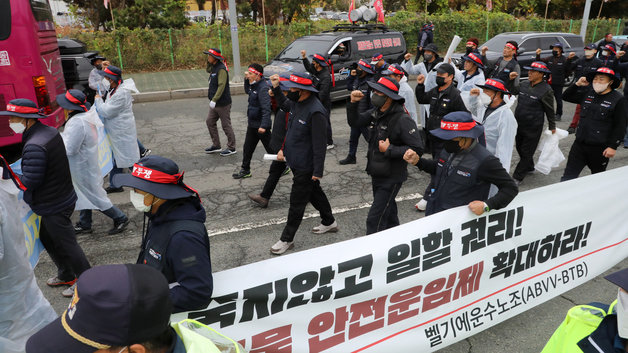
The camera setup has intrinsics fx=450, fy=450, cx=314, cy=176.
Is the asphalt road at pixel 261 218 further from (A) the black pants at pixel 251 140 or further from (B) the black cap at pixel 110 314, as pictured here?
(B) the black cap at pixel 110 314

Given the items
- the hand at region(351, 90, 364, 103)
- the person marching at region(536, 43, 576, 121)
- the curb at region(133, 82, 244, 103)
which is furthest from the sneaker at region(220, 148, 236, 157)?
the person marching at region(536, 43, 576, 121)

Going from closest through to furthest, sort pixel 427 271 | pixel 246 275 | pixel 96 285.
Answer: pixel 96 285, pixel 246 275, pixel 427 271

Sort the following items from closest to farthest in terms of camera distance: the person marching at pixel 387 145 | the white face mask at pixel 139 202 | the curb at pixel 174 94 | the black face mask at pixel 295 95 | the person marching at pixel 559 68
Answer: the white face mask at pixel 139 202
the person marching at pixel 387 145
the black face mask at pixel 295 95
the person marching at pixel 559 68
the curb at pixel 174 94

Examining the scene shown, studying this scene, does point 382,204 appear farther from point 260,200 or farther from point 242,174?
point 242,174

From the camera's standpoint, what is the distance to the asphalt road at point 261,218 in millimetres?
3787

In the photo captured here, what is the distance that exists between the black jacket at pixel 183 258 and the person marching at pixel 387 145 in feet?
7.67

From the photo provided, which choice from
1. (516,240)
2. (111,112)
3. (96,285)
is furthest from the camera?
(111,112)

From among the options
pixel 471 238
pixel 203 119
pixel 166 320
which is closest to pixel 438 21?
pixel 203 119

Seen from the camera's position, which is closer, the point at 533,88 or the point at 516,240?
the point at 516,240

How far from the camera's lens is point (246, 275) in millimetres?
2818

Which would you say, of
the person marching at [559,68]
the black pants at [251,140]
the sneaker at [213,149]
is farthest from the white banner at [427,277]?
the person marching at [559,68]

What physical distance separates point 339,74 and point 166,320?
1063 centimetres

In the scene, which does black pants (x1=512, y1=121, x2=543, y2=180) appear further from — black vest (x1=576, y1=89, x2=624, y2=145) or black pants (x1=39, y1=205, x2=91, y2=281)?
black pants (x1=39, y1=205, x2=91, y2=281)

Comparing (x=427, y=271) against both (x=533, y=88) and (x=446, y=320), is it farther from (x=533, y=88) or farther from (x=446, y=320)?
(x=533, y=88)
